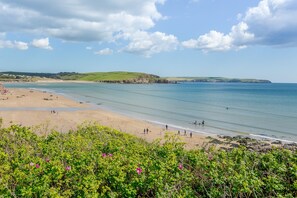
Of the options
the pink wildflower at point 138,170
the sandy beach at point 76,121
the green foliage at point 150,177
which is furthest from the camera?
the sandy beach at point 76,121

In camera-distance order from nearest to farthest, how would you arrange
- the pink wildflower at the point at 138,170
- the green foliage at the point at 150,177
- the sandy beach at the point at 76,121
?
the green foliage at the point at 150,177
the pink wildflower at the point at 138,170
the sandy beach at the point at 76,121

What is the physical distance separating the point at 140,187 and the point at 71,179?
1530 millimetres

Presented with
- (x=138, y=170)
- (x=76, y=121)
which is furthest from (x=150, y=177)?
(x=76, y=121)

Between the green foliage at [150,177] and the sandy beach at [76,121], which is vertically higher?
the green foliage at [150,177]

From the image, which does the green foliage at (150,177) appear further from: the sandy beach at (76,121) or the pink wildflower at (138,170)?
the sandy beach at (76,121)

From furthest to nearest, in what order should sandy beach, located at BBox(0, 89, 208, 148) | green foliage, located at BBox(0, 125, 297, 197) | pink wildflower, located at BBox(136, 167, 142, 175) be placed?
sandy beach, located at BBox(0, 89, 208, 148) → pink wildflower, located at BBox(136, 167, 142, 175) → green foliage, located at BBox(0, 125, 297, 197)

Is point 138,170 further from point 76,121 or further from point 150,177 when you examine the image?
point 76,121

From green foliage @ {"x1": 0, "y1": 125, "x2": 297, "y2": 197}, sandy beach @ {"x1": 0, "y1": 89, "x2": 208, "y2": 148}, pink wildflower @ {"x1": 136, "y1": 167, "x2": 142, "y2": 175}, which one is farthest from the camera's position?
sandy beach @ {"x1": 0, "y1": 89, "x2": 208, "y2": 148}

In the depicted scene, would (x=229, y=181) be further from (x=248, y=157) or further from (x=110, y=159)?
(x=110, y=159)

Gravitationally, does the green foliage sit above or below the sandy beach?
above

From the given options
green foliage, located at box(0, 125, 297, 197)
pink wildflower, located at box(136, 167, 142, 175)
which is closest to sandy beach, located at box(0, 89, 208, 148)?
green foliage, located at box(0, 125, 297, 197)

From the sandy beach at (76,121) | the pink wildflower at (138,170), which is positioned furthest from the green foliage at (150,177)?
the sandy beach at (76,121)

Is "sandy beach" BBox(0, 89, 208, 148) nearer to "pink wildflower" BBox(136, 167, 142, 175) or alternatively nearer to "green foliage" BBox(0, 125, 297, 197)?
"green foliage" BBox(0, 125, 297, 197)

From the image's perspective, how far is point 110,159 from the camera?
7.57 meters
